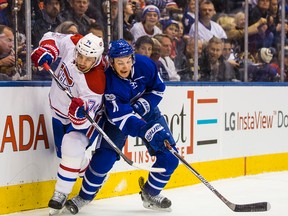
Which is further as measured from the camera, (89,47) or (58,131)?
(58,131)

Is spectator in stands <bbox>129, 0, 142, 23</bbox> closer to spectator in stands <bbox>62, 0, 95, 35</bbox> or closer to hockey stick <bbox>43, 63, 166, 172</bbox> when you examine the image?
spectator in stands <bbox>62, 0, 95, 35</bbox>

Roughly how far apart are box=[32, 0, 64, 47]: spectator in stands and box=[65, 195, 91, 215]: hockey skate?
3.14 ft

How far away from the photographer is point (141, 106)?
4.67 m

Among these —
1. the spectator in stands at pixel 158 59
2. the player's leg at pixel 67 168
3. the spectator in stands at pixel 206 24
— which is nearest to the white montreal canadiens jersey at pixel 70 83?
the player's leg at pixel 67 168

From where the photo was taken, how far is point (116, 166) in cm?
536

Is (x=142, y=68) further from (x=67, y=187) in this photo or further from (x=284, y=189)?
(x=284, y=189)

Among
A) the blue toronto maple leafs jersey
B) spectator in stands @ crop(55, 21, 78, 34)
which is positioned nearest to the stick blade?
the blue toronto maple leafs jersey

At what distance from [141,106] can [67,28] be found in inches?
29.7

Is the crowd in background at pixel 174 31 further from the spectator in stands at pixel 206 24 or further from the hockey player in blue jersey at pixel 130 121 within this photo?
the hockey player in blue jersey at pixel 130 121

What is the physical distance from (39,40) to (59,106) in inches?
19.6

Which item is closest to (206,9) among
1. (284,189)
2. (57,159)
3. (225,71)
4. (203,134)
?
(225,71)

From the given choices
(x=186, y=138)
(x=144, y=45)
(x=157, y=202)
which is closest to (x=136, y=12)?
(x=144, y=45)

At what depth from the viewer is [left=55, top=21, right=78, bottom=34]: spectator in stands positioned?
4982 mm

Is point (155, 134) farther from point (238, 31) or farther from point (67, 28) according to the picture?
point (238, 31)
